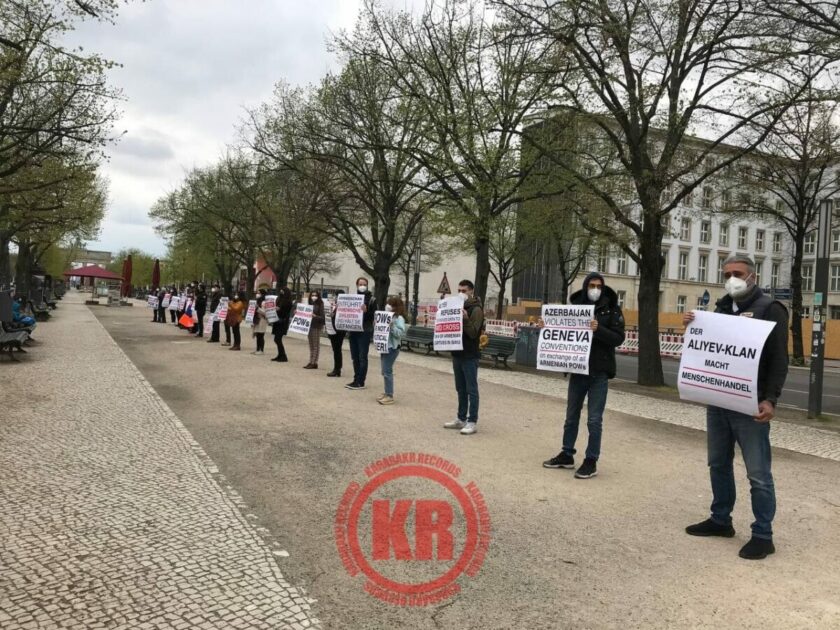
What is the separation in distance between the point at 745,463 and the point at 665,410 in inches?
275

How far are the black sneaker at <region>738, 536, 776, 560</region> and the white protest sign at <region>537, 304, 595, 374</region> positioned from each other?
2169mm

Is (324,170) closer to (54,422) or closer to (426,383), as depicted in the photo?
(426,383)

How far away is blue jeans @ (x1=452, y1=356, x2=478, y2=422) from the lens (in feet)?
25.7

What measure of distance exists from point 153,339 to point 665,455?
681 inches

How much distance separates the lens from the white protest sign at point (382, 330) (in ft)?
31.8

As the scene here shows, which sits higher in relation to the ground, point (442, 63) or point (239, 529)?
point (442, 63)

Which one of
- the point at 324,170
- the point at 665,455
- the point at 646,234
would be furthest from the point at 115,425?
the point at 324,170

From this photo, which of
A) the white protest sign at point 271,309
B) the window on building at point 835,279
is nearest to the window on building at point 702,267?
the window on building at point 835,279

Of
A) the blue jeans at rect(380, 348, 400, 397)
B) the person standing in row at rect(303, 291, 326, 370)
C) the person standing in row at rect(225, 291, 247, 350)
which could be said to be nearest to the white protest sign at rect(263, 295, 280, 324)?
the person standing in row at rect(225, 291, 247, 350)

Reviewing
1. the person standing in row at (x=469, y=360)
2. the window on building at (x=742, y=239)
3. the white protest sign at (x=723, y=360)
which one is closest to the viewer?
the white protest sign at (x=723, y=360)

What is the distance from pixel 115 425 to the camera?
7.35 m

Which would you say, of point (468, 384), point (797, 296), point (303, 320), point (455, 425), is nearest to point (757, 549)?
point (468, 384)

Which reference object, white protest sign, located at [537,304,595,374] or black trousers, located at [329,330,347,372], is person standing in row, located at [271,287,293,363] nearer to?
black trousers, located at [329,330,347,372]

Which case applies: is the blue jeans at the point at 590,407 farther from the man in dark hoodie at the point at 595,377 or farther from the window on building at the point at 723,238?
the window on building at the point at 723,238
